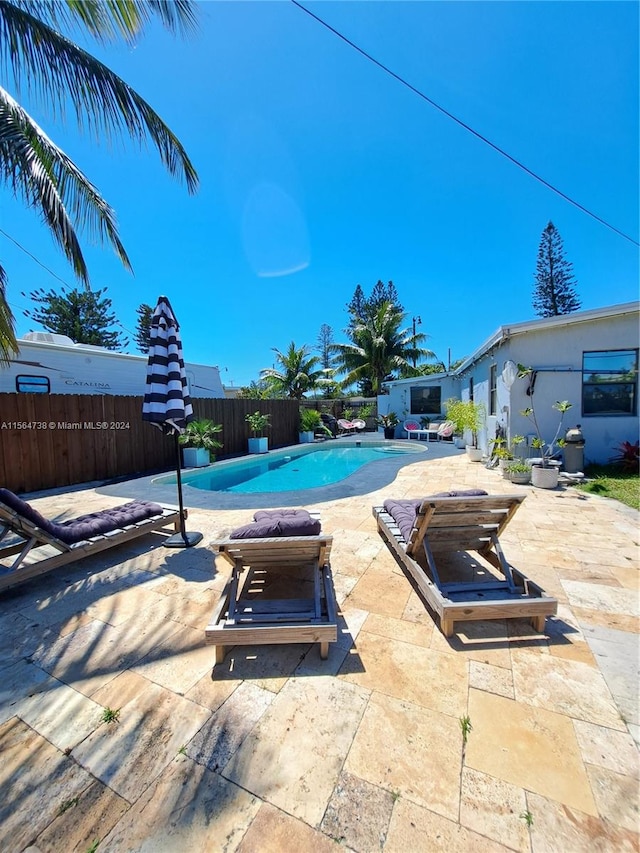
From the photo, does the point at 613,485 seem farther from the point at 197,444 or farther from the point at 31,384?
the point at 31,384

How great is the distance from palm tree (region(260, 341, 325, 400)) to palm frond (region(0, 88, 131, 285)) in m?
13.3

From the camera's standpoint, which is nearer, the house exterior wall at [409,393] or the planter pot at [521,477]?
the planter pot at [521,477]

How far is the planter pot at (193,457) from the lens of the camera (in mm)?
9320

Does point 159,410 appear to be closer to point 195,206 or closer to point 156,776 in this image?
point 156,776

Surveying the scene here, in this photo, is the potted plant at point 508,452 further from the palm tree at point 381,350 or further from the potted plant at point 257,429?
the palm tree at point 381,350

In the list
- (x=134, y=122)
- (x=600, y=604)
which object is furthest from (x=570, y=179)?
(x=600, y=604)

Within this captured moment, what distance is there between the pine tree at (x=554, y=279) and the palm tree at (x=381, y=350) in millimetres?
10830

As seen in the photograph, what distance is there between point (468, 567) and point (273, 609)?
2.08 metres

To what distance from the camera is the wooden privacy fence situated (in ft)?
21.9

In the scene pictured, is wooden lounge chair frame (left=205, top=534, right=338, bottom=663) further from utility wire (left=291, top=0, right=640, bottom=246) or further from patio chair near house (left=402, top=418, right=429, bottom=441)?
patio chair near house (left=402, top=418, right=429, bottom=441)

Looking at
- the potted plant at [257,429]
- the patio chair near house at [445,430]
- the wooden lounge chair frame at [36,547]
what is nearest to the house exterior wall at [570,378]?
the patio chair near house at [445,430]

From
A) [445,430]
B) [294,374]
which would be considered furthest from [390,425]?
[294,374]

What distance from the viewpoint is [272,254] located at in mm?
12242

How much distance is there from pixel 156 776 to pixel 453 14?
856 cm
